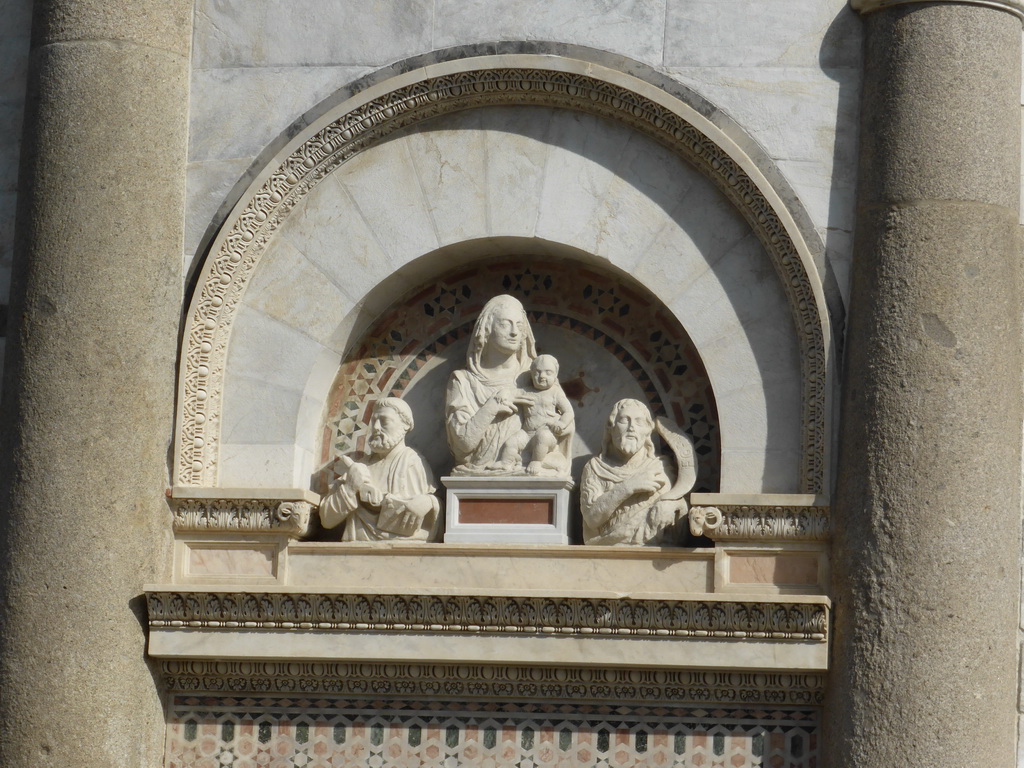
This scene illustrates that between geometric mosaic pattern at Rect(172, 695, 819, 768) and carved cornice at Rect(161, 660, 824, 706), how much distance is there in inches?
2.0

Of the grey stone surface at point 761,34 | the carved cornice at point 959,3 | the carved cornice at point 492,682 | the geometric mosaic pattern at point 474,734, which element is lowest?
the geometric mosaic pattern at point 474,734

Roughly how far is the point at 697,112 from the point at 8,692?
3834 millimetres

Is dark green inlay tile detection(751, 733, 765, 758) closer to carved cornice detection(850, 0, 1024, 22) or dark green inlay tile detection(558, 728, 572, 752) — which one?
dark green inlay tile detection(558, 728, 572, 752)

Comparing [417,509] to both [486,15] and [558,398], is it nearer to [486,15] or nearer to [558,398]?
[558,398]

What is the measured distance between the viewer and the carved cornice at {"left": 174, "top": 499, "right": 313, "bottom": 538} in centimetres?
806

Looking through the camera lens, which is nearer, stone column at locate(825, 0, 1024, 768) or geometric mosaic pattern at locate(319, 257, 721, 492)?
stone column at locate(825, 0, 1024, 768)

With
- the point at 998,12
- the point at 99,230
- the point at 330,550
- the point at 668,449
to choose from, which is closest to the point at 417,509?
the point at 330,550

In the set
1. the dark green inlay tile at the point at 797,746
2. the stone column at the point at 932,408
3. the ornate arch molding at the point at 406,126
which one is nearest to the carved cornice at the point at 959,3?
the stone column at the point at 932,408

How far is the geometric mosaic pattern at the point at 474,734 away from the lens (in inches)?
306

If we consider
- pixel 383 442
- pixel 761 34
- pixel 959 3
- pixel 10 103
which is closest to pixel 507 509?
pixel 383 442

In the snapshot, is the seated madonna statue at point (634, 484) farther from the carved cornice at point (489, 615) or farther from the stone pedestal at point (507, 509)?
the carved cornice at point (489, 615)

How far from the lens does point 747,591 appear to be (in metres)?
7.76

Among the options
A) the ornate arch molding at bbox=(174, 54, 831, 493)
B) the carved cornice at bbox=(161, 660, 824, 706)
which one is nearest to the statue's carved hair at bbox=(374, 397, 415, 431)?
the ornate arch molding at bbox=(174, 54, 831, 493)

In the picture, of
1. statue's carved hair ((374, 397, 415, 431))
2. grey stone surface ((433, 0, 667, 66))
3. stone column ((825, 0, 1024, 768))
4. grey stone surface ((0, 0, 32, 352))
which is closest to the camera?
stone column ((825, 0, 1024, 768))
